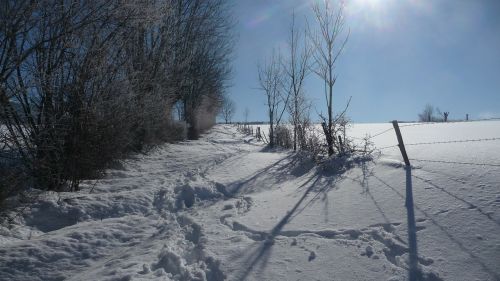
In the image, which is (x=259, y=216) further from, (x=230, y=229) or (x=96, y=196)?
(x=96, y=196)

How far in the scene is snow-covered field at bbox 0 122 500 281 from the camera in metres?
2.93

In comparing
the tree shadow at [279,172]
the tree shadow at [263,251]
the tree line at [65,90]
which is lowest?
the tree shadow at [263,251]

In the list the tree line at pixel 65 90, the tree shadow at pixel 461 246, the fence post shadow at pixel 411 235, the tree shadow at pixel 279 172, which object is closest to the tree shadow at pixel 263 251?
the fence post shadow at pixel 411 235

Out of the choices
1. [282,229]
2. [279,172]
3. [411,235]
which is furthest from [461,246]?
[279,172]

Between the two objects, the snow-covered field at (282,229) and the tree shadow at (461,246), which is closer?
the tree shadow at (461,246)

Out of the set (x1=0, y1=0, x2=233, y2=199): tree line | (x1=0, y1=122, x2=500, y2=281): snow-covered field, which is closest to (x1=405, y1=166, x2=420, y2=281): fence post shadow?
(x1=0, y1=122, x2=500, y2=281): snow-covered field

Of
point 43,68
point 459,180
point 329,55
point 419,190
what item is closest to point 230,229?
point 419,190

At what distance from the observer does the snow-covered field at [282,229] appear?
293cm

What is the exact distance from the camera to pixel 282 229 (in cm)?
396

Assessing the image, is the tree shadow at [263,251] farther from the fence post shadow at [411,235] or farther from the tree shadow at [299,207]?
the fence post shadow at [411,235]

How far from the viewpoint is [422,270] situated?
2730 mm

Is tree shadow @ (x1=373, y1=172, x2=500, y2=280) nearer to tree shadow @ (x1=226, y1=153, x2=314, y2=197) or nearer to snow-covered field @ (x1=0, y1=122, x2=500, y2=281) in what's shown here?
snow-covered field @ (x1=0, y1=122, x2=500, y2=281)

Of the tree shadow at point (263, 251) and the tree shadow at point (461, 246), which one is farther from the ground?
the tree shadow at point (461, 246)

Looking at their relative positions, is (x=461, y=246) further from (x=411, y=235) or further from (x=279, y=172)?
(x=279, y=172)
